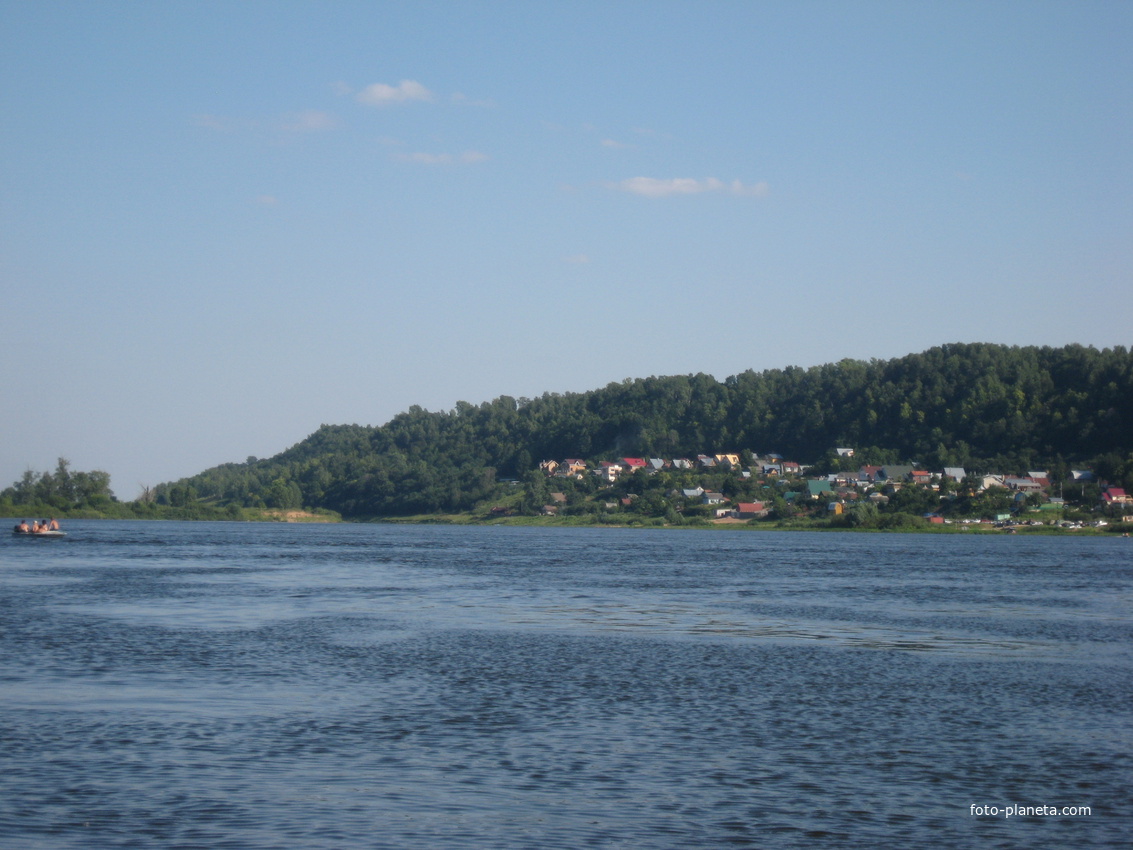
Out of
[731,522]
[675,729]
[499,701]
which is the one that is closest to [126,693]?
[499,701]

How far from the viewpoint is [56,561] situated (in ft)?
231

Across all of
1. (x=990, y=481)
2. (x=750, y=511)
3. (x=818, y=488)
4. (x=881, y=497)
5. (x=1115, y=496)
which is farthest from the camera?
(x=818, y=488)

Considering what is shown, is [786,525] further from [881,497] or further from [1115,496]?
[1115,496]

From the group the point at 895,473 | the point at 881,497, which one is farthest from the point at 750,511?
the point at 895,473

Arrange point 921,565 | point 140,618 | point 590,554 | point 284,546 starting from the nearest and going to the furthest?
point 140,618
point 921,565
point 590,554
point 284,546

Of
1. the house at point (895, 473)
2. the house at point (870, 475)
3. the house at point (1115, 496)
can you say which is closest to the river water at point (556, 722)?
the house at point (1115, 496)

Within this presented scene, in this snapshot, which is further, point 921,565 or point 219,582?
point 921,565

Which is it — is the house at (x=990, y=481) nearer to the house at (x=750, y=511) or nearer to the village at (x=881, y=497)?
the village at (x=881, y=497)

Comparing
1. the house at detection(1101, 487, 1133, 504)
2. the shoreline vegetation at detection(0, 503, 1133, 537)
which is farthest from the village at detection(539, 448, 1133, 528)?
the shoreline vegetation at detection(0, 503, 1133, 537)

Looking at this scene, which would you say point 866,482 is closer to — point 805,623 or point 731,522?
point 731,522

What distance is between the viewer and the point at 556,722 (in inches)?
811

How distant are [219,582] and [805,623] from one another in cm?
3130

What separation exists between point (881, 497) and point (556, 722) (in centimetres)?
14971

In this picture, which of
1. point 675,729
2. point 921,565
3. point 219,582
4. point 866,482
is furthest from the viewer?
point 866,482
